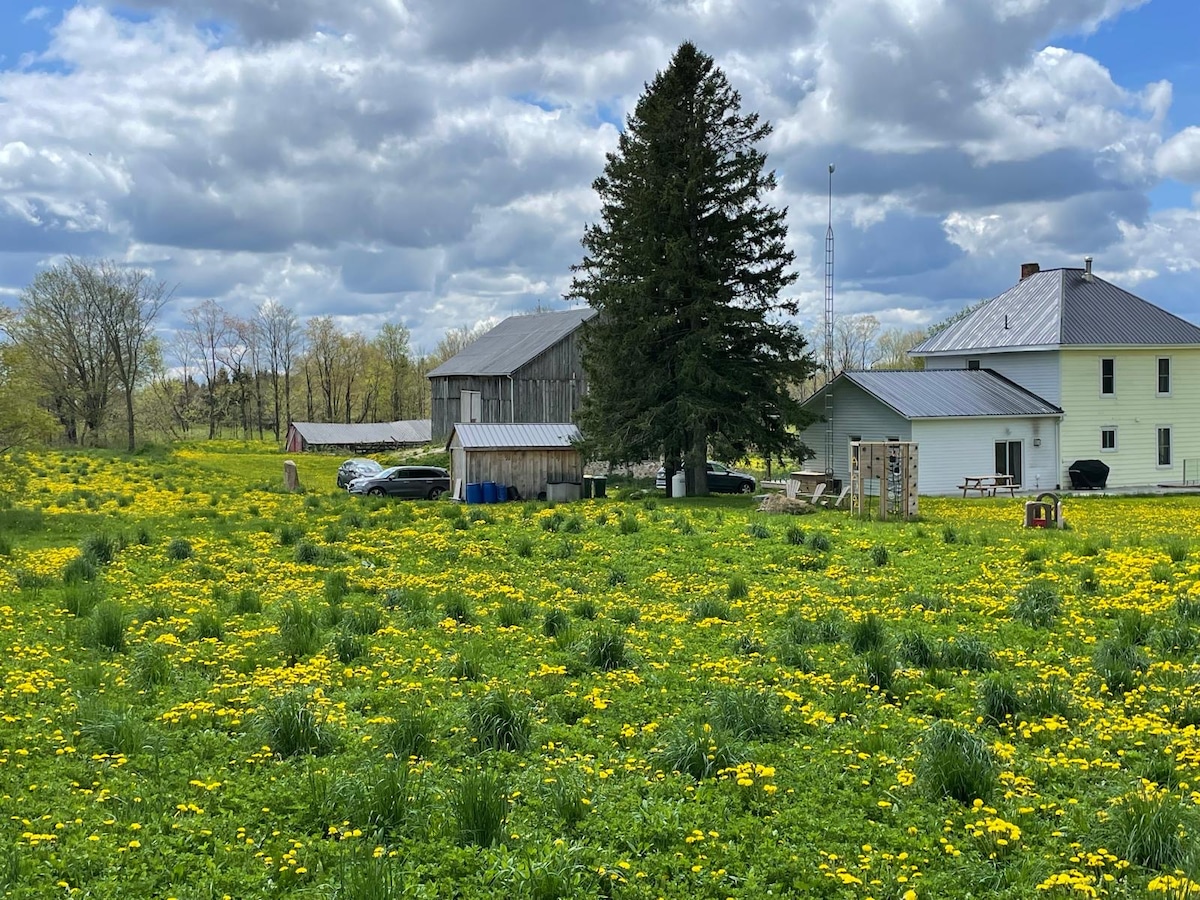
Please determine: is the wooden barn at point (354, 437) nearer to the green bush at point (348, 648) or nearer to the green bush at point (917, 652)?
the green bush at point (348, 648)

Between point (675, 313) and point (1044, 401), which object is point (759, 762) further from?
point (1044, 401)

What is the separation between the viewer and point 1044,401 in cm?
4188

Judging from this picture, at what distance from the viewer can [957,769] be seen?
749 cm

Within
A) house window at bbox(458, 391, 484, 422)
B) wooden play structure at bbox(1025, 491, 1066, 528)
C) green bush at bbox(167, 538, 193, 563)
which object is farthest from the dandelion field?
house window at bbox(458, 391, 484, 422)

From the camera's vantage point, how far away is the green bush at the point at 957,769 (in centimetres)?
742

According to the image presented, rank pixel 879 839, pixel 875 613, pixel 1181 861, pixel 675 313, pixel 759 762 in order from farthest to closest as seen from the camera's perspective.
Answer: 1. pixel 675 313
2. pixel 875 613
3. pixel 759 762
4. pixel 879 839
5. pixel 1181 861

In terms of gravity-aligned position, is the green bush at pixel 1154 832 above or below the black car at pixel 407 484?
below

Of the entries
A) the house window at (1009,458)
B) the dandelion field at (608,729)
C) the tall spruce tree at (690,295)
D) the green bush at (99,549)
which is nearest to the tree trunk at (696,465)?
the tall spruce tree at (690,295)

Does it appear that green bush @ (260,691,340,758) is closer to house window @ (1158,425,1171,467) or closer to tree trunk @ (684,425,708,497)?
tree trunk @ (684,425,708,497)

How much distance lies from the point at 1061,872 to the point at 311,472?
197 ft

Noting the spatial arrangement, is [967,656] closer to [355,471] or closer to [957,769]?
[957,769]

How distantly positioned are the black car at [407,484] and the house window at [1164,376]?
31.2 metres

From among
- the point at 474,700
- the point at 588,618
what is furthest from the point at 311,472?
the point at 474,700

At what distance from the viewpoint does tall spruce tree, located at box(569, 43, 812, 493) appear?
36.7 meters
